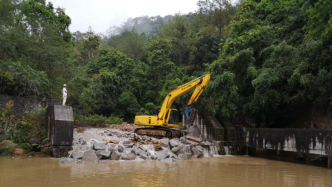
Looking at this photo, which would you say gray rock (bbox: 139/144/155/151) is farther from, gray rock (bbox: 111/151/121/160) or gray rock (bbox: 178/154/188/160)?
gray rock (bbox: 111/151/121/160)

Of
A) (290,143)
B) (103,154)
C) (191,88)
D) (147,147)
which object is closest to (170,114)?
(191,88)

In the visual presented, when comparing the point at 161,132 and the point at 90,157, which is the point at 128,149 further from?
the point at 161,132

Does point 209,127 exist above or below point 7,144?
above

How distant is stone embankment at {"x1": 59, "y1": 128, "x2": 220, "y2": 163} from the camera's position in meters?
12.5

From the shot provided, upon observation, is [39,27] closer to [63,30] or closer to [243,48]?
[63,30]

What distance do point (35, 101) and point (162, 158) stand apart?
7.49 metres

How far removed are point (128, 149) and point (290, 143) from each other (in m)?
7.93

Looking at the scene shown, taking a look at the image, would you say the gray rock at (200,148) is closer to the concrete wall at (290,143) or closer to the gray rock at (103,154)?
the concrete wall at (290,143)

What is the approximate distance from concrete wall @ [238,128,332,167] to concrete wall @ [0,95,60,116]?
11.7 metres

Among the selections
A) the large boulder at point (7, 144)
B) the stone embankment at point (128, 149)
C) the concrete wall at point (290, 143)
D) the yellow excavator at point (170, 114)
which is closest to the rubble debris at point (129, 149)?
the stone embankment at point (128, 149)

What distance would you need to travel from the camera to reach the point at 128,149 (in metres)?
13.9

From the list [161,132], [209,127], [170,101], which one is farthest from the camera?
[209,127]

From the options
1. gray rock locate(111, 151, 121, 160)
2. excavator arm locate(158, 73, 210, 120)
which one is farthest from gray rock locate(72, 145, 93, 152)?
excavator arm locate(158, 73, 210, 120)

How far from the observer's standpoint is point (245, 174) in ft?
33.2
